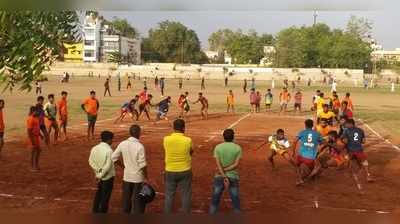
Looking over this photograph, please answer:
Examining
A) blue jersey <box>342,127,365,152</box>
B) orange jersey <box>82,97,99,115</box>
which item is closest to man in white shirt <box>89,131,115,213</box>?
blue jersey <box>342,127,365,152</box>

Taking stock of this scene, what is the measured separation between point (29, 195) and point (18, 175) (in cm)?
200

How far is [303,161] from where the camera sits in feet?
36.7

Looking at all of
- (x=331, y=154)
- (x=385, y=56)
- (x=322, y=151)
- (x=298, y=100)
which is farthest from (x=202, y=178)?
(x=385, y=56)

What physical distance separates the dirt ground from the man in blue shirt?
0.99ft

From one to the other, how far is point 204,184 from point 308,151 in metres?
2.23

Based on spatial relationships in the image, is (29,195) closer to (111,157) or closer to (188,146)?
(111,157)

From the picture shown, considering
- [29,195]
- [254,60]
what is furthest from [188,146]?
[254,60]

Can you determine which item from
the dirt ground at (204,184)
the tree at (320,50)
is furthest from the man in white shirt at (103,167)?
the tree at (320,50)

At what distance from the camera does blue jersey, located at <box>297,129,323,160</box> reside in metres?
10.9

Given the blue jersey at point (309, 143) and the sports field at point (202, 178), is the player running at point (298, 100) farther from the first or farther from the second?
the blue jersey at point (309, 143)

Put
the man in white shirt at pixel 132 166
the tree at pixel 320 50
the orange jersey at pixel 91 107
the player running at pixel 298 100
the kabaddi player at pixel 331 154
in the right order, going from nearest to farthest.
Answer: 1. the man in white shirt at pixel 132 166
2. the kabaddi player at pixel 331 154
3. the orange jersey at pixel 91 107
4. the player running at pixel 298 100
5. the tree at pixel 320 50

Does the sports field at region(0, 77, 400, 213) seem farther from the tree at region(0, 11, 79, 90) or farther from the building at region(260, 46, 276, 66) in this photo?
the building at region(260, 46, 276, 66)

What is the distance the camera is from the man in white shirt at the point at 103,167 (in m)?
7.48

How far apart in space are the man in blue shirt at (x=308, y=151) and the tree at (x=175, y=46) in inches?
3646
